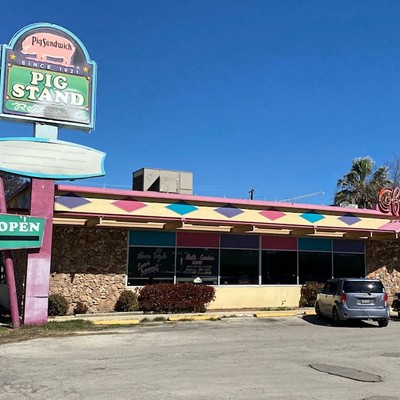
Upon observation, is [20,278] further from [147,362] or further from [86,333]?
[147,362]

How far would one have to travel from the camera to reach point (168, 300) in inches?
773

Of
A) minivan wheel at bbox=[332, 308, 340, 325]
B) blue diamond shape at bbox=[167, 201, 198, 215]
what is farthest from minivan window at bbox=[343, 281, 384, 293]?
blue diamond shape at bbox=[167, 201, 198, 215]

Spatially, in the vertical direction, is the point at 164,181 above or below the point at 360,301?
above

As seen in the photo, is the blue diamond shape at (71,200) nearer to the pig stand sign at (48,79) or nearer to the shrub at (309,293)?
the pig stand sign at (48,79)

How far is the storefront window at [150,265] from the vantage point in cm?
2056

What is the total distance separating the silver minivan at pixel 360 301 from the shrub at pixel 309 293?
5317mm

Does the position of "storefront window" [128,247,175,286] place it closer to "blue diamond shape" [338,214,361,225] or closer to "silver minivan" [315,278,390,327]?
"silver minivan" [315,278,390,327]

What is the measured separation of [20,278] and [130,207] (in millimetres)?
5440

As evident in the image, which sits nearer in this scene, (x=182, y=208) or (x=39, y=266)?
(x=39, y=266)

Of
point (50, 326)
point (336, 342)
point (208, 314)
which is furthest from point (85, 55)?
point (336, 342)

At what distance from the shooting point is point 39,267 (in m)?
16.2

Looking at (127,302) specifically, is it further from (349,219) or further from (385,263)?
(385,263)

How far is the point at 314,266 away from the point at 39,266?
1299 centimetres

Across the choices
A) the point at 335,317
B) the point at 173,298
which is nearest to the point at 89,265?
the point at 173,298
